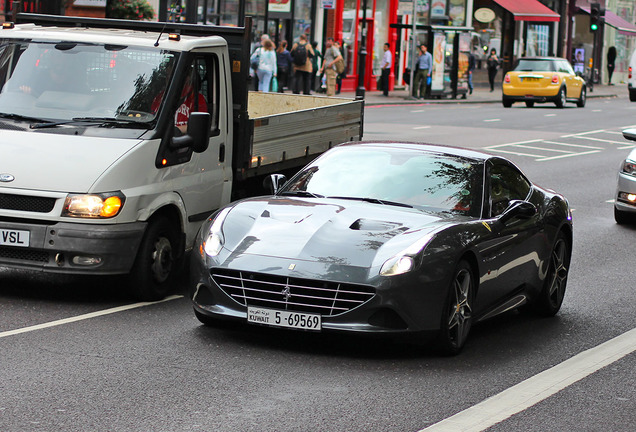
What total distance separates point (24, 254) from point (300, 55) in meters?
27.9

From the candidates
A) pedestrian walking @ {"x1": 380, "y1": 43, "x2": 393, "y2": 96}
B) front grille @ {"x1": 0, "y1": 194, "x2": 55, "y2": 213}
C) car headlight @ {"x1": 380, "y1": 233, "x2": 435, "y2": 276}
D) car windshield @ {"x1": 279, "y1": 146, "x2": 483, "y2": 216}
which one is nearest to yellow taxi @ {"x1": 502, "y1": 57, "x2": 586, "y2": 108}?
pedestrian walking @ {"x1": 380, "y1": 43, "x2": 393, "y2": 96}

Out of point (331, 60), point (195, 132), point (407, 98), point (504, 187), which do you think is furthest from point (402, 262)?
point (407, 98)

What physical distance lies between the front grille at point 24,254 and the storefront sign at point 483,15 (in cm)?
5336

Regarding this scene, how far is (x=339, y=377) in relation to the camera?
7035 millimetres

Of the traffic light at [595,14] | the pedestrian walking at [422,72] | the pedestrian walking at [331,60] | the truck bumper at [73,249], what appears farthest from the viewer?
the traffic light at [595,14]

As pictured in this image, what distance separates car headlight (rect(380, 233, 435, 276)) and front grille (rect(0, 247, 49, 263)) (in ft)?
8.90

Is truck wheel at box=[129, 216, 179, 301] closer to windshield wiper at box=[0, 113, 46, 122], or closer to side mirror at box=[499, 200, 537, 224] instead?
windshield wiper at box=[0, 113, 46, 122]

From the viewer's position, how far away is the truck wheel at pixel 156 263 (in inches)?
353

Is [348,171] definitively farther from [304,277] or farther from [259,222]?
[304,277]

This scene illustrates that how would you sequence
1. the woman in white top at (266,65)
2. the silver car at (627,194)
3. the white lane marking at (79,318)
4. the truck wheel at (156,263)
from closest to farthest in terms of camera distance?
the white lane marking at (79,318) → the truck wheel at (156,263) → the silver car at (627,194) → the woman in white top at (266,65)

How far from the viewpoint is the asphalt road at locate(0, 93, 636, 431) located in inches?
240

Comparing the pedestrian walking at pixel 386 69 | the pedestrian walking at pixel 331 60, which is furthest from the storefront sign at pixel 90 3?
the pedestrian walking at pixel 386 69

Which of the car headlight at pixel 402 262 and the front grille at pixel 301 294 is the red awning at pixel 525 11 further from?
the front grille at pixel 301 294

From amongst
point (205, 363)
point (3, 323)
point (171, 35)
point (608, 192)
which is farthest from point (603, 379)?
point (608, 192)
